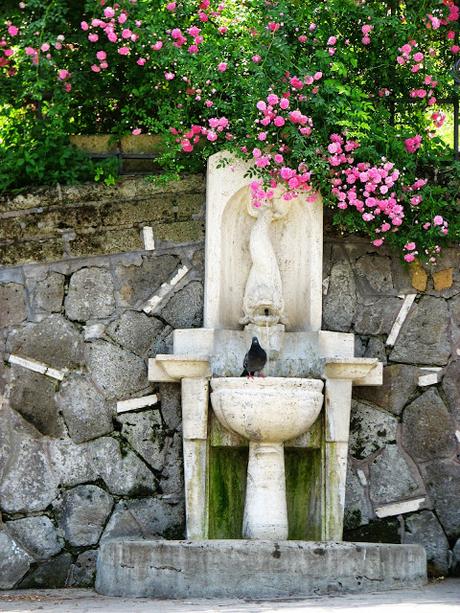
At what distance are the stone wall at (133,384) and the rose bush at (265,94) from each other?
260mm

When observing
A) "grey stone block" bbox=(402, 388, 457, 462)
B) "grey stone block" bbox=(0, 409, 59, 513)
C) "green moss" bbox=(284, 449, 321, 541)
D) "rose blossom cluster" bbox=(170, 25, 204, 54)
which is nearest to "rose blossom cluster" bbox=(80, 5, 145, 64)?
"rose blossom cluster" bbox=(170, 25, 204, 54)

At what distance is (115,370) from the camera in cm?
693

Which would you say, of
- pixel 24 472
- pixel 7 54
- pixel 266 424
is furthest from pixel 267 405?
pixel 7 54

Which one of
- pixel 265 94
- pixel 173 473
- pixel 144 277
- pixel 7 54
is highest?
pixel 7 54

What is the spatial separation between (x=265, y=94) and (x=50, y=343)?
5.86 feet

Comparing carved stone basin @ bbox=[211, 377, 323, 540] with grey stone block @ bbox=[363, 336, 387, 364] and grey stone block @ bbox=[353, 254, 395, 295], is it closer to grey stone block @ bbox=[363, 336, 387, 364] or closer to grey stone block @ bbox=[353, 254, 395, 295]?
grey stone block @ bbox=[363, 336, 387, 364]

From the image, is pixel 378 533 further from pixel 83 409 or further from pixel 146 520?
pixel 83 409

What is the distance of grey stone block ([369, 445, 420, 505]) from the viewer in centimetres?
698

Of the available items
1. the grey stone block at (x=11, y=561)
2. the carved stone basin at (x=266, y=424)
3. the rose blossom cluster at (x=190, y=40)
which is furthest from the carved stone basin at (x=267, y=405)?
the rose blossom cluster at (x=190, y=40)

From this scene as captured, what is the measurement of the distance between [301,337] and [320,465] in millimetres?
699

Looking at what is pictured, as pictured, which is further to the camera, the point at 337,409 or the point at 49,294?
the point at 49,294

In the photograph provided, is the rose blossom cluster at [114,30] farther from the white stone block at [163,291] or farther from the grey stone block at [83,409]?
the grey stone block at [83,409]

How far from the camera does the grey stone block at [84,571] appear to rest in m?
6.67

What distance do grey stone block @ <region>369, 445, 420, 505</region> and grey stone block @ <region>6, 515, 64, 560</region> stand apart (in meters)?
1.73
